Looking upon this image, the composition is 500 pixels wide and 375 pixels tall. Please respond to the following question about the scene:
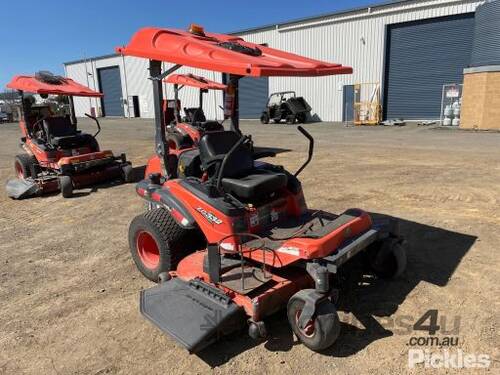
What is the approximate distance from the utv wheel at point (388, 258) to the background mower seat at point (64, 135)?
22.0 feet

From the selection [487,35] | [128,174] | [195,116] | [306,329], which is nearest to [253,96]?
[487,35]

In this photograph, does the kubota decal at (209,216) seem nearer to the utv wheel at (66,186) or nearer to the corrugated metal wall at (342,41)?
the utv wheel at (66,186)

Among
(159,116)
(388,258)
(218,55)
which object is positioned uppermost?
(218,55)

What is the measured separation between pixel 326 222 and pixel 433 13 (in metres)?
19.5

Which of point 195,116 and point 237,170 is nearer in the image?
point 237,170

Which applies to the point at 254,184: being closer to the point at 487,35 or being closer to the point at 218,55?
the point at 218,55

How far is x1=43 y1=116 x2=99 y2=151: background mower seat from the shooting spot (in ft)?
26.8

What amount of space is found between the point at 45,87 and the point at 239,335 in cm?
660

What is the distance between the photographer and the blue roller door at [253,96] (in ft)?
86.6

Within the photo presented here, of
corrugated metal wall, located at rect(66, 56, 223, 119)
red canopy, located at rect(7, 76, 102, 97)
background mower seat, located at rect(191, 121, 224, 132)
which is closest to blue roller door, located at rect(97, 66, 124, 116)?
corrugated metal wall, located at rect(66, 56, 223, 119)

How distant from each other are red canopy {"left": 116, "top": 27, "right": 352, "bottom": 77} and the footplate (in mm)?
1640

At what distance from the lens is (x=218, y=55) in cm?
306

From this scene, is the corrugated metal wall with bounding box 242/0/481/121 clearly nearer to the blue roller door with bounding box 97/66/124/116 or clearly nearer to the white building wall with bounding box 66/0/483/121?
the white building wall with bounding box 66/0/483/121

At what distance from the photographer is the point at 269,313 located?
9.90 feet
